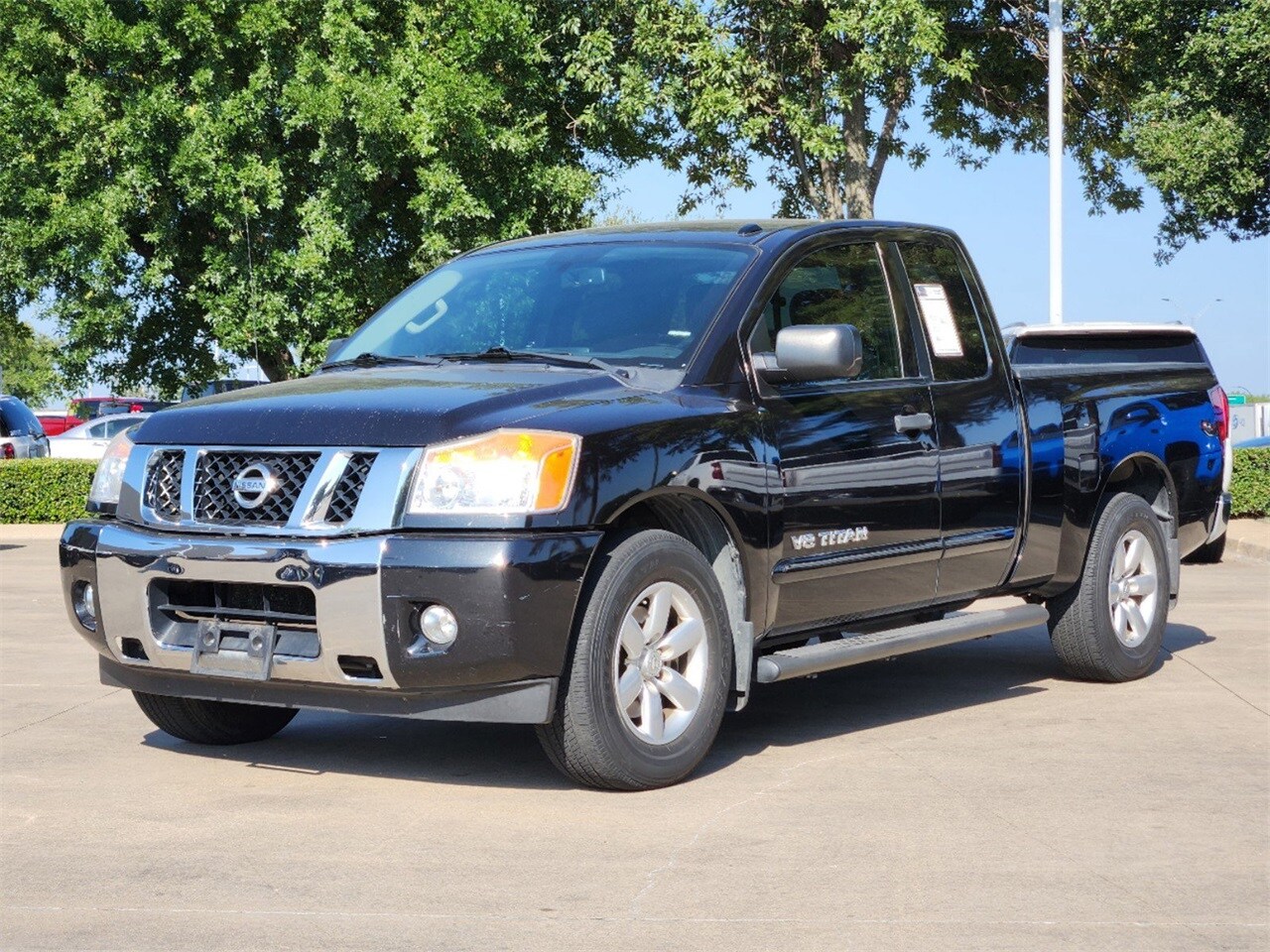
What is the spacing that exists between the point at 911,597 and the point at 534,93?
2218 cm

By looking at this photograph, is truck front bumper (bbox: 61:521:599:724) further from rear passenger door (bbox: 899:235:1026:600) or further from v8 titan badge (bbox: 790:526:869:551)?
rear passenger door (bbox: 899:235:1026:600)

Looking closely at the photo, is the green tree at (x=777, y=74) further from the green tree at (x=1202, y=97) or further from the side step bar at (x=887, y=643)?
the side step bar at (x=887, y=643)

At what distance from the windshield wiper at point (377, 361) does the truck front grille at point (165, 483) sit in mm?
1020

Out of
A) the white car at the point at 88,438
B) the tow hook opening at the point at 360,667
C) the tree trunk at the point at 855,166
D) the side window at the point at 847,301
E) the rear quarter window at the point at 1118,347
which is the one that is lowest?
the white car at the point at 88,438

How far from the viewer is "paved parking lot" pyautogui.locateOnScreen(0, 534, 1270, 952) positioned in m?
4.55

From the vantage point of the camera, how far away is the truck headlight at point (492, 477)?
5.64 meters

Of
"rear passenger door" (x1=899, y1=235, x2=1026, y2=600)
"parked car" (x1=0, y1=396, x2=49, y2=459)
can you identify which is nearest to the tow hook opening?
→ "rear passenger door" (x1=899, y1=235, x2=1026, y2=600)

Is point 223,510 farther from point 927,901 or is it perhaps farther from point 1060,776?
point 1060,776

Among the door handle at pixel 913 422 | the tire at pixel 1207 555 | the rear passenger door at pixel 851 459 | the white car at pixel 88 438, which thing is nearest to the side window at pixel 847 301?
the rear passenger door at pixel 851 459

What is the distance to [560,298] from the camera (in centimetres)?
699

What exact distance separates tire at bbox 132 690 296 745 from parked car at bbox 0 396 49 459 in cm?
2163

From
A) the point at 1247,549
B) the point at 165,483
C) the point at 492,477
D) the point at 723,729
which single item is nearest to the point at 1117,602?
the point at 723,729

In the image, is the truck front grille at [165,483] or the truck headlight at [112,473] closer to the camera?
the truck front grille at [165,483]

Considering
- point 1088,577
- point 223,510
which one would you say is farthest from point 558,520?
point 1088,577
